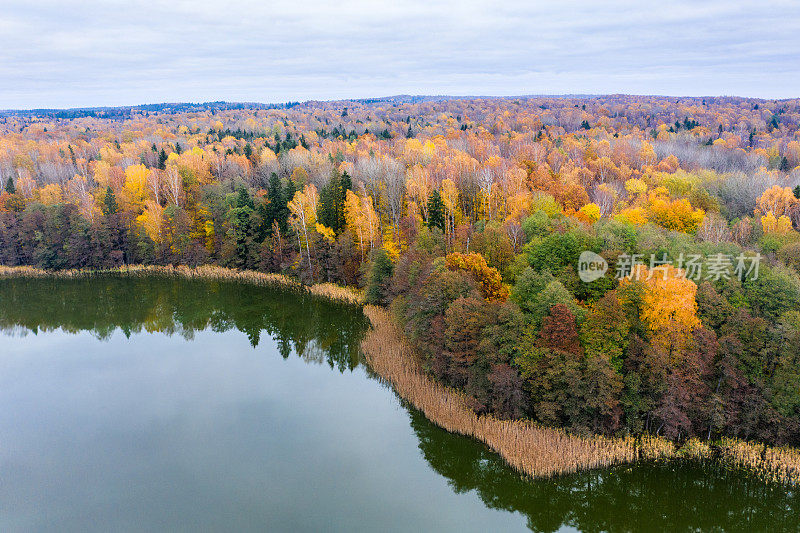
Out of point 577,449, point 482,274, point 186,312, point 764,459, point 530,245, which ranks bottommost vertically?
point 186,312

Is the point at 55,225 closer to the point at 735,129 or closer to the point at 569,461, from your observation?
the point at 569,461

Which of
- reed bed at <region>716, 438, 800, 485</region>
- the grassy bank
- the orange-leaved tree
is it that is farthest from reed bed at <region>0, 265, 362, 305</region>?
reed bed at <region>716, 438, 800, 485</region>

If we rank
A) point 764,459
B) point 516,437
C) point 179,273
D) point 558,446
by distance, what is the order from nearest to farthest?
point 764,459 < point 558,446 < point 516,437 < point 179,273

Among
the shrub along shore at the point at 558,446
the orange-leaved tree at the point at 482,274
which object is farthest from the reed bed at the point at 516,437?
the orange-leaved tree at the point at 482,274

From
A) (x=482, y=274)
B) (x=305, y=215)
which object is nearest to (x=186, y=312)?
(x=305, y=215)

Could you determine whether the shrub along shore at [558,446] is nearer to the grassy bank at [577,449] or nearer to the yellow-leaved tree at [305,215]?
the grassy bank at [577,449]

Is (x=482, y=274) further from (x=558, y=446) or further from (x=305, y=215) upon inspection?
(x=305, y=215)

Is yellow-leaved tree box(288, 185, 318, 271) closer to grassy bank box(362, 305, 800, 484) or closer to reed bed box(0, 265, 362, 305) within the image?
reed bed box(0, 265, 362, 305)

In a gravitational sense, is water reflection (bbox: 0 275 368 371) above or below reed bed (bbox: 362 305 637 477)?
below

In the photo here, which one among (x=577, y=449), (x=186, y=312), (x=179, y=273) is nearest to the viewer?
(x=577, y=449)
